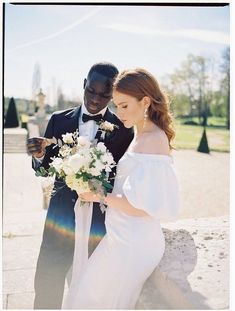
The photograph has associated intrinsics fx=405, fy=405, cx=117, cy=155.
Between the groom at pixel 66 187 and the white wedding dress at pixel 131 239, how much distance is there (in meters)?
0.28

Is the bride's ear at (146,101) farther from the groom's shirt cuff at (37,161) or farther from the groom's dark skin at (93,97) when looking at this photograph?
the groom's shirt cuff at (37,161)

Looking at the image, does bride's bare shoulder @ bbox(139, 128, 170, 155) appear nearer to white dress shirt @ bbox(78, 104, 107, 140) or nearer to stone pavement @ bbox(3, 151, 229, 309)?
white dress shirt @ bbox(78, 104, 107, 140)

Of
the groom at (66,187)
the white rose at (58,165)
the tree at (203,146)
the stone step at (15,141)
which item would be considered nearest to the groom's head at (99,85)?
the groom at (66,187)

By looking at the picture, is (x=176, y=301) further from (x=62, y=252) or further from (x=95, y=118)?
(x=95, y=118)

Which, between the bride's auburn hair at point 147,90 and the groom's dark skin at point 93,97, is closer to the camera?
the bride's auburn hair at point 147,90

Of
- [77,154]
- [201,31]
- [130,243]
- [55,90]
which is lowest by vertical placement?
[130,243]

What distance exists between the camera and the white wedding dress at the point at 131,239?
185 cm

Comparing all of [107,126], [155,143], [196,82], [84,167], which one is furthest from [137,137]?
[196,82]

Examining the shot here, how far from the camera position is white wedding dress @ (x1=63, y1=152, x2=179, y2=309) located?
1.85 metres

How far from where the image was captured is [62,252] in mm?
2379

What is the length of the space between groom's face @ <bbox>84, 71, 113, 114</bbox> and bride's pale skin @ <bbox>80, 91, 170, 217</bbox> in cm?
22

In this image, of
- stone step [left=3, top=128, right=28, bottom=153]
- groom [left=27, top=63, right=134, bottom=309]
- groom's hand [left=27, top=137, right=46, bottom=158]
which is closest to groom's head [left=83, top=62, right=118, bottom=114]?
groom [left=27, top=63, right=134, bottom=309]

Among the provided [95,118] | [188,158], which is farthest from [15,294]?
[188,158]
